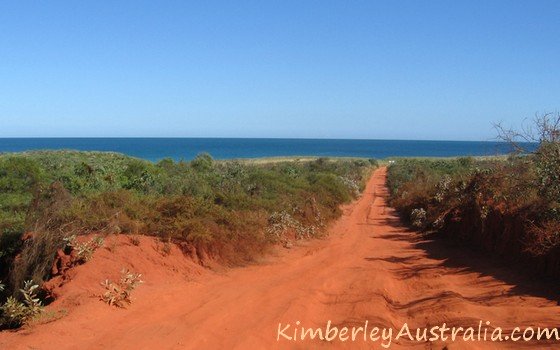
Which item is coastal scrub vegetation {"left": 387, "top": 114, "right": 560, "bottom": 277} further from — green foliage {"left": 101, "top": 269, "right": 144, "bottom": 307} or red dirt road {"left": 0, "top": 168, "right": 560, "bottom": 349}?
green foliage {"left": 101, "top": 269, "right": 144, "bottom": 307}

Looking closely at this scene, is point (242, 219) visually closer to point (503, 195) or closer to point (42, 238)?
point (42, 238)

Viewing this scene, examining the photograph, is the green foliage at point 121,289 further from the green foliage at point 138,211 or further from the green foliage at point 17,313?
the green foliage at point 17,313

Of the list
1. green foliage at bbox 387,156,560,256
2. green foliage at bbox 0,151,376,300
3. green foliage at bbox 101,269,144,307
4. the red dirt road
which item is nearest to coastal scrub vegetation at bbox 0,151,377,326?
green foliage at bbox 0,151,376,300

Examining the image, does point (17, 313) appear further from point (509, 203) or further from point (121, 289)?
point (509, 203)

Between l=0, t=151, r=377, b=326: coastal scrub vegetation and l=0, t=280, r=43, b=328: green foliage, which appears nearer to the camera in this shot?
l=0, t=280, r=43, b=328: green foliage

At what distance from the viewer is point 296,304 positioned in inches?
352

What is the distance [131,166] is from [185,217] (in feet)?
39.8

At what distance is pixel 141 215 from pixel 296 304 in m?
5.04

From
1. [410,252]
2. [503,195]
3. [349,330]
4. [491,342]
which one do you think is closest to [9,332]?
[349,330]

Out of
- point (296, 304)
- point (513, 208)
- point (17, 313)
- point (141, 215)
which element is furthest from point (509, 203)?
point (17, 313)

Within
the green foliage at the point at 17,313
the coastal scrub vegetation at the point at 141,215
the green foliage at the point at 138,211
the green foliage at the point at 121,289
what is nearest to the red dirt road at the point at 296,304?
the green foliage at the point at 121,289

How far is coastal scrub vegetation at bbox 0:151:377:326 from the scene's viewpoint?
9.72m

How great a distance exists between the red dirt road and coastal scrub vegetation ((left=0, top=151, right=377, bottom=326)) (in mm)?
771

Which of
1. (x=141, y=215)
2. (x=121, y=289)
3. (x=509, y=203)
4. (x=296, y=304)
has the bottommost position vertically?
(x=296, y=304)
